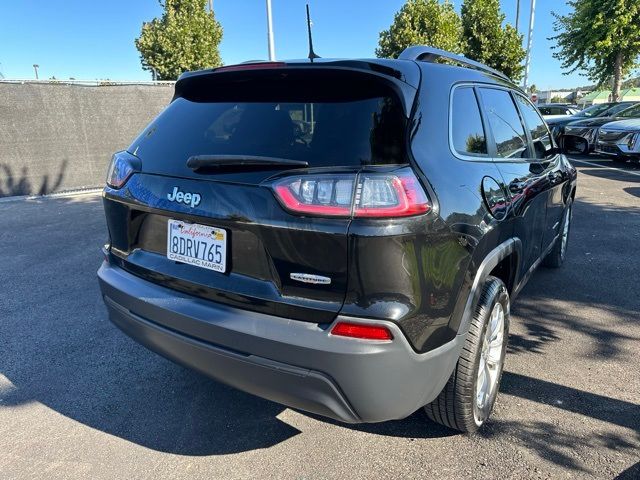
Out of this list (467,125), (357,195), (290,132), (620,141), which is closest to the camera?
(357,195)

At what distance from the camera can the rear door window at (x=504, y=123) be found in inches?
108

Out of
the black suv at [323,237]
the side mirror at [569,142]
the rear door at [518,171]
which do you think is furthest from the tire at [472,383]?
the side mirror at [569,142]

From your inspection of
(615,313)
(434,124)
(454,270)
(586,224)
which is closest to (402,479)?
(454,270)

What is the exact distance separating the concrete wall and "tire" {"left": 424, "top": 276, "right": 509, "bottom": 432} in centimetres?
940

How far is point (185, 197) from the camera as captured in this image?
6.93 feet

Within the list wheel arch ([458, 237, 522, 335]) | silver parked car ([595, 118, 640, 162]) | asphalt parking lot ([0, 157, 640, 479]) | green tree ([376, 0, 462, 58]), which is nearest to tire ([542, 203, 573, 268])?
asphalt parking lot ([0, 157, 640, 479])

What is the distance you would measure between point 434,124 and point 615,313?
109 inches

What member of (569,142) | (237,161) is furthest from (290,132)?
(569,142)

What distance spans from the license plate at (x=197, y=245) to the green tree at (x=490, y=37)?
2117 cm

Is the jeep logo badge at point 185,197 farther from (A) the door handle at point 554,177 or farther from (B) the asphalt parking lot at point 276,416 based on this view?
(A) the door handle at point 554,177

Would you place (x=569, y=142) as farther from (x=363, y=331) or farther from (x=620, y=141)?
(x=620, y=141)

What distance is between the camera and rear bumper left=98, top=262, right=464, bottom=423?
179 centimetres

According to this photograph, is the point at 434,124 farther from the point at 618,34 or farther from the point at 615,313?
the point at 618,34

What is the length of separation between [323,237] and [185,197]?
708 mm
